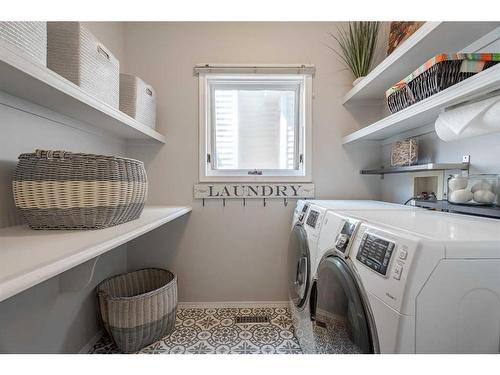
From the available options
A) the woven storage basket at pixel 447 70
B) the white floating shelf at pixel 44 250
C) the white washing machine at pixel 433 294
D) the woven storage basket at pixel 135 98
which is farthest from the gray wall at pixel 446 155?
the woven storage basket at pixel 135 98

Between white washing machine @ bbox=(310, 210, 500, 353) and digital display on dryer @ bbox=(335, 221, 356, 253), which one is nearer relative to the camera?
white washing machine @ bbox=(310, 210, 500, 353)

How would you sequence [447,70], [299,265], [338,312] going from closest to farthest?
[338,312] → [447,70] → [299,265]

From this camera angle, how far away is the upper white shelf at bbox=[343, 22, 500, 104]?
978 mm

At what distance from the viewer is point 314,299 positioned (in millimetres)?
1092

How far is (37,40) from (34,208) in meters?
0.55

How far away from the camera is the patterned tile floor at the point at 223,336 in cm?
141

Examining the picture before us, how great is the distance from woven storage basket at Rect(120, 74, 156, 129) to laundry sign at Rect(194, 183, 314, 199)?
637 millimetres

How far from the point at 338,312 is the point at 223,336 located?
1.02 m

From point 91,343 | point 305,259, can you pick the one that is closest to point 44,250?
point 305,259

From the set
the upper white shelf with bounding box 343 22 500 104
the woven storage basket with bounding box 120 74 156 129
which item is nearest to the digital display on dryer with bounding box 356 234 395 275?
the upper white shelf with bounding box 343 22 500 104

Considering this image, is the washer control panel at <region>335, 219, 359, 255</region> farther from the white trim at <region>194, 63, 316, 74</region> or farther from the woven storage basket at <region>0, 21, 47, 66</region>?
the white trim at <region>194, 63, 316, 74</region>

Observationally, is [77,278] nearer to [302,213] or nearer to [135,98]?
[135,98]

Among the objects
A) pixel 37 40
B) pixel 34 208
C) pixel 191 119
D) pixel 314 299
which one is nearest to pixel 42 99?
pixel 37 40

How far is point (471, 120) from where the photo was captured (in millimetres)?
892
